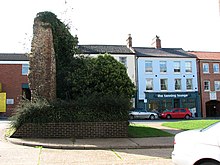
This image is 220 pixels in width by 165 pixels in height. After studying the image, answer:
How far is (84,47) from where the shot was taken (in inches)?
1522

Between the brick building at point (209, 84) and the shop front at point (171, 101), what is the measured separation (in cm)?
126

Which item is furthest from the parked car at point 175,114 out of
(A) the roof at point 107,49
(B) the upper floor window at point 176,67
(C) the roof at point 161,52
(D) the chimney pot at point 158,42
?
(D) the chimney pot at point 158,42

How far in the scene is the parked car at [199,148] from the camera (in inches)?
186

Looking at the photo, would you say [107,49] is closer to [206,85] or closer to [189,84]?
[189,84]

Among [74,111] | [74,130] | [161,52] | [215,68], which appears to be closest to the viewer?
[74,130]

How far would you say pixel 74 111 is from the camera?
510 inches

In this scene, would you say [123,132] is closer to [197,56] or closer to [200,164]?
[200,164]

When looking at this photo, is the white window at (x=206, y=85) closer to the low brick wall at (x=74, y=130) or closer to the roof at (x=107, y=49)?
the roof at (x=107, y=49)

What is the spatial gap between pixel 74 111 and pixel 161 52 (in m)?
31.0

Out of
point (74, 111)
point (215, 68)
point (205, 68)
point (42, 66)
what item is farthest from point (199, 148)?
point (215, 68)

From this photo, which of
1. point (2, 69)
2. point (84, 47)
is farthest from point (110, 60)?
point (2, 69)

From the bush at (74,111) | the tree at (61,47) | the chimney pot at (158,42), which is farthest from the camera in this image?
the chimney pot at (158,42)

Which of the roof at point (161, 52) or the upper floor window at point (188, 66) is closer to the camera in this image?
the roof at point (161, 52)

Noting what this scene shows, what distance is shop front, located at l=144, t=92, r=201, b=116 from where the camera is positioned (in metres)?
39.1
